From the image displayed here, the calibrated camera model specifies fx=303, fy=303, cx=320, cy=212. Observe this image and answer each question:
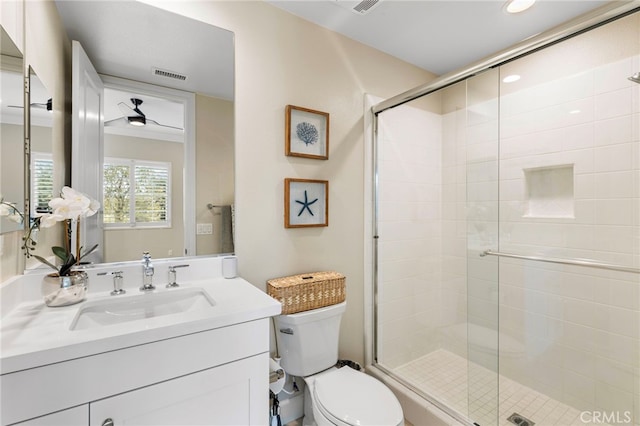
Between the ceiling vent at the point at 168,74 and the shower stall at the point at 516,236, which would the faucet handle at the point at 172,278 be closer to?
the ceiling vent at the point at 168,74

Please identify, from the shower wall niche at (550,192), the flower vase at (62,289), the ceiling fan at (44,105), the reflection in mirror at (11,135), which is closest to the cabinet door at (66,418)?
the flower vase at (62,289)

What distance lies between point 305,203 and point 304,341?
75 cm

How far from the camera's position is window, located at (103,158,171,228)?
4.26 ft

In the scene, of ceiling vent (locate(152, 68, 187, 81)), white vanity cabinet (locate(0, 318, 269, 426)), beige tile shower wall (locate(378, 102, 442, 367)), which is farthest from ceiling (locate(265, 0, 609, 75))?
white vanity cabinet (locate(0, 318, 269, 426))

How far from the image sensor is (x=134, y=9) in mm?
1328

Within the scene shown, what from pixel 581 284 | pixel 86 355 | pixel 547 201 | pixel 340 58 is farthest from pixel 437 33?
pixel 86 355

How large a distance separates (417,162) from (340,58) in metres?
0.97

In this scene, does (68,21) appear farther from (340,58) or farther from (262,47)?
(340,58)

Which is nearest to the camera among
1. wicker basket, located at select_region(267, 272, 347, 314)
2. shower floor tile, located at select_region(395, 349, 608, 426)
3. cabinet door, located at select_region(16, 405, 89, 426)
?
cabinet door, located at select_region(16, 405, 89, 426)

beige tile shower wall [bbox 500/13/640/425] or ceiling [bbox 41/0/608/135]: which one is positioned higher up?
ceiling [bbox 41/0/608/135]

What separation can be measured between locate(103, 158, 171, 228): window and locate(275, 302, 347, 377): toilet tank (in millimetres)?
773

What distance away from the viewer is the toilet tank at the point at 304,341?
1532 mm

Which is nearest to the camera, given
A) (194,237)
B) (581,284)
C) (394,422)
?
(394,422)

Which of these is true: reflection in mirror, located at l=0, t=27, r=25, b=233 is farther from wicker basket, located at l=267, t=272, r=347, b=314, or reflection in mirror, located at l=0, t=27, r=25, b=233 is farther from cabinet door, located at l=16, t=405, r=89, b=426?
wicker basket, located at l=267, t=272, r=347, b=314
